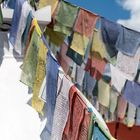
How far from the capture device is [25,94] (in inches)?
213

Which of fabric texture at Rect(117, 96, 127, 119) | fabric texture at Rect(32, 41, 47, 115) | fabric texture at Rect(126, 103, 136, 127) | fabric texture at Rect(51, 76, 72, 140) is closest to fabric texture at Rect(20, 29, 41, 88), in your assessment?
fabric texture at Rect(32, 41, 47, 115)

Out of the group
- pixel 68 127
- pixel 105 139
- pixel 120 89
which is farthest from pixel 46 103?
pixel 120 89

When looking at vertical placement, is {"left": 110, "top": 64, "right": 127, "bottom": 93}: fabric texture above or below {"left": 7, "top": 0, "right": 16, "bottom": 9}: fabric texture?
below

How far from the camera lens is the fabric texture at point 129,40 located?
5.93 m

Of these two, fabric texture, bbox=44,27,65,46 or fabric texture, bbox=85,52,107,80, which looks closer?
fabric texture, bbox=44,27,65,46

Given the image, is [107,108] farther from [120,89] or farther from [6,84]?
[6,84]

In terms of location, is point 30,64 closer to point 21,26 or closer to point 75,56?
point 21,26

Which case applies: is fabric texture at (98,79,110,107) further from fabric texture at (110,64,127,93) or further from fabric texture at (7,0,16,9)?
fabric texture at (7,0,16,9)

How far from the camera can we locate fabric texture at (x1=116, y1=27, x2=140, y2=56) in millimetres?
5933

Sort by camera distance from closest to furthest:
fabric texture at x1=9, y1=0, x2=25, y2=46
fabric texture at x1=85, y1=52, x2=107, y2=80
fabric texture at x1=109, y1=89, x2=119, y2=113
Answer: fabric texture at x1=9, y1=0, x2=25, y2=46 → fabric texture at x1=85, y1=52, x2=107, y2=80 → fabric texture at x1=109, y1=89, x2=119, y2=113

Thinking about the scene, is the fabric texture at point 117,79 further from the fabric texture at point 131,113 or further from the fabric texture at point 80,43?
the fabric texture at point 131,113

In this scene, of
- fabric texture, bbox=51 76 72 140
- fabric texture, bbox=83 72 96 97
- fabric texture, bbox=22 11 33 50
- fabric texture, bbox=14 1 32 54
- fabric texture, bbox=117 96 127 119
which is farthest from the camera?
fabric texture, bbox=117 96 127 119

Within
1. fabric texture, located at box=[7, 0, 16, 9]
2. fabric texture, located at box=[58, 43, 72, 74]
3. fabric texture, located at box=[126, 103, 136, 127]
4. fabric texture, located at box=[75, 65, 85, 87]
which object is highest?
fabric texture, located at box=[7, 0, 16, 9]

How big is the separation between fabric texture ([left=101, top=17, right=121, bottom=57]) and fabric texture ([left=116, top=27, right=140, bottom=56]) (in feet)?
0.19
